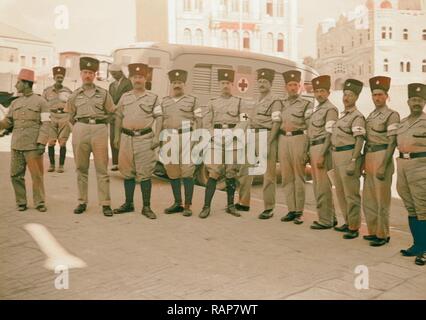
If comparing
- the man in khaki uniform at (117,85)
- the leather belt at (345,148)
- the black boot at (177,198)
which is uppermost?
the man in khaki uniform at (117,85)

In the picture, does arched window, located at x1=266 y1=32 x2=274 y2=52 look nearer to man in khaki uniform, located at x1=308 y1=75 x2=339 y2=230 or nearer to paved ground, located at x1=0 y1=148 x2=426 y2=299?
man in khaki uniform, located at x1=308 y1=75 x2=339 y2=230

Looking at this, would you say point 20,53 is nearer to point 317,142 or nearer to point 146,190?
point 146,190

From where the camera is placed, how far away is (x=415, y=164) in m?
4.09

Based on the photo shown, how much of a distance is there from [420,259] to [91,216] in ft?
11.3

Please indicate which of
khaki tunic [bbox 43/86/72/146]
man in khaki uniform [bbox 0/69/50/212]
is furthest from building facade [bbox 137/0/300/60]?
man in khaki uniform [bbox 0/69/50/212]

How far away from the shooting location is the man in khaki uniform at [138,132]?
5.38m

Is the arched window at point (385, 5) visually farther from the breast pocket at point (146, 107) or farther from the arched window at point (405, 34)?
the breast pocket at point (146, 107)

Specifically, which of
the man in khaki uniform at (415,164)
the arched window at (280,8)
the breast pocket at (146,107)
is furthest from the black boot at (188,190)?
the arched window at (280,8)

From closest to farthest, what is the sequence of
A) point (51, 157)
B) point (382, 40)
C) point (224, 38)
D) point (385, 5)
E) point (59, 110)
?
point (59, 110) < point (385, 5) < point (51, 157) < point (382, 40) < point (224, 38)

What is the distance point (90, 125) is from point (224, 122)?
1.58 m

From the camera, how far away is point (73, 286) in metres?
3.39

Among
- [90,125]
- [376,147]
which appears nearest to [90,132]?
[90,125]

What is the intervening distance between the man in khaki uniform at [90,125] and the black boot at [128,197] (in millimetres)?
178
